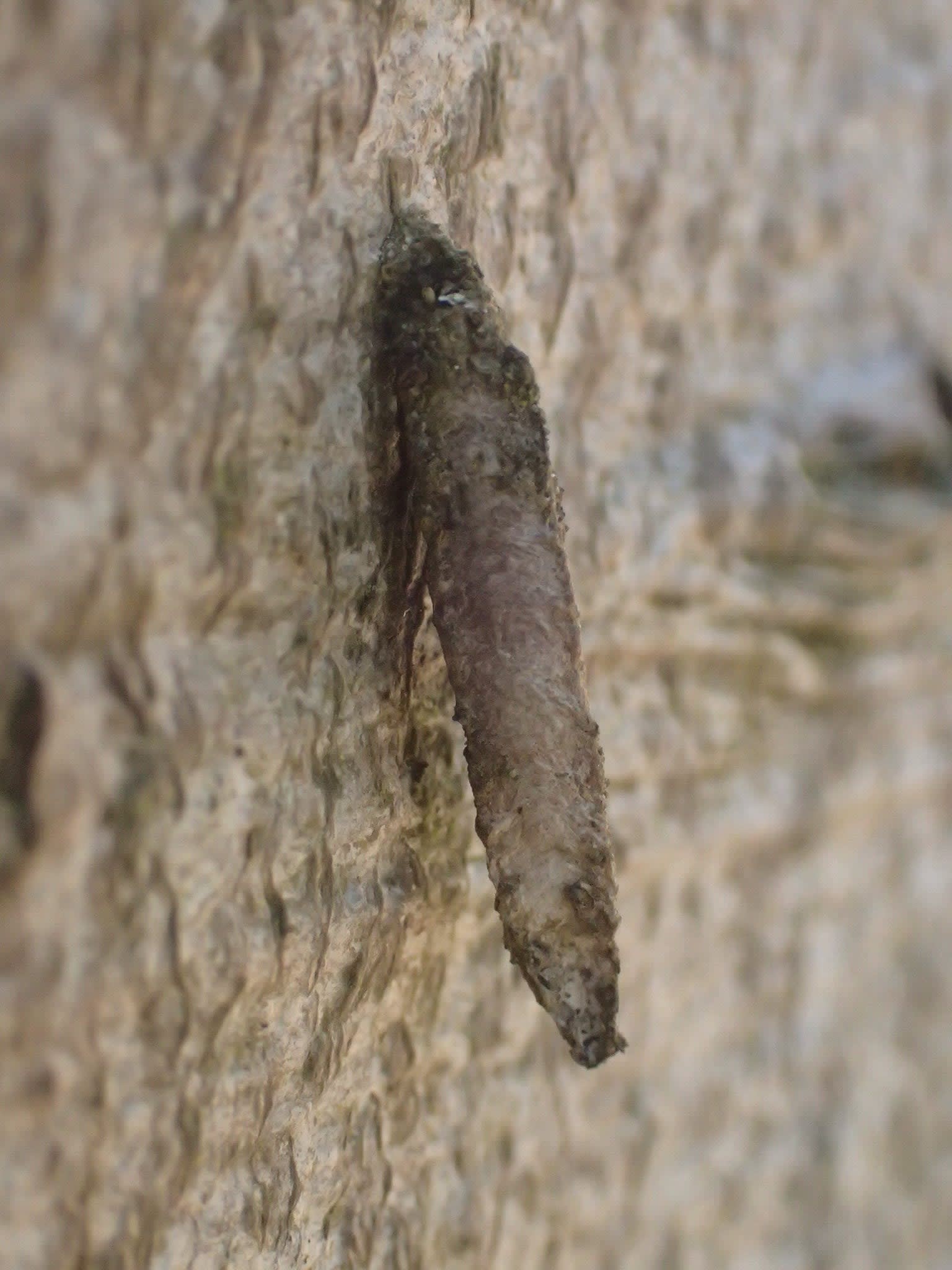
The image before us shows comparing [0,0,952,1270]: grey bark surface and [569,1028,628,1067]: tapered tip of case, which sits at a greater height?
[0,0,952,1270]: grey bark surface

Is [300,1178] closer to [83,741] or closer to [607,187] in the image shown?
[83,741]

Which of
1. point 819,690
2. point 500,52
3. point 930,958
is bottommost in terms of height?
point 930,958

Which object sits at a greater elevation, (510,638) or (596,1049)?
(510,638)

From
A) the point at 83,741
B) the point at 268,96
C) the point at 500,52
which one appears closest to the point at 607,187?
the point at 500,52

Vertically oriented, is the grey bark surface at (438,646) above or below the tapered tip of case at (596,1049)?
above
